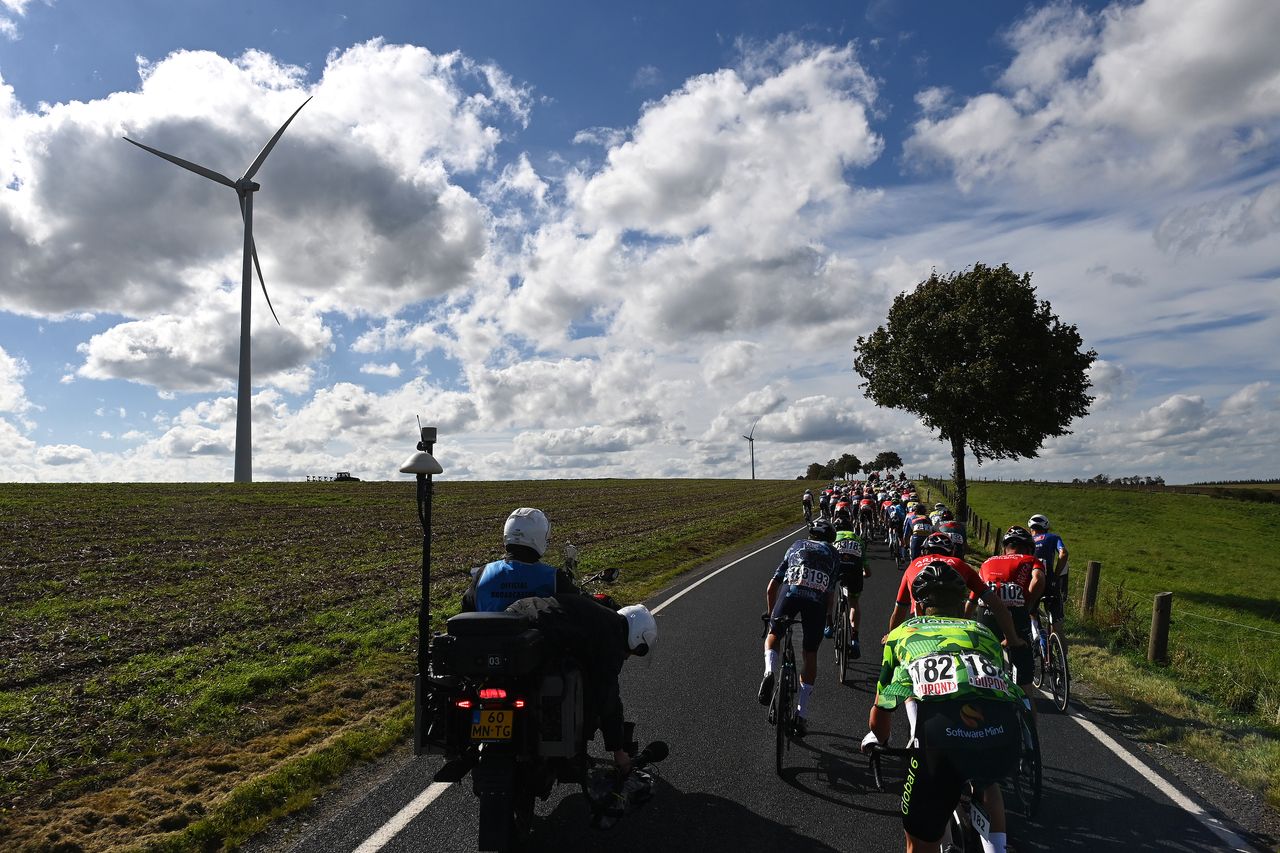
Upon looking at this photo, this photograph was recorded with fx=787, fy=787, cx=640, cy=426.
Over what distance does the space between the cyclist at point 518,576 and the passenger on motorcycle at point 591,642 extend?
0.28 metres

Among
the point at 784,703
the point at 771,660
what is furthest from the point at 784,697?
the point at 771,660

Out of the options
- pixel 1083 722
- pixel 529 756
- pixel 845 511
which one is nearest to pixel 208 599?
pixel 529 756

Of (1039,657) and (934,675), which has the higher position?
(934,675)

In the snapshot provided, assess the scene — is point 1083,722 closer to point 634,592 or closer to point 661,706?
point 661,706

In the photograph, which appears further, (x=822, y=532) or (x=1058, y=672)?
(x=1058, y=672)

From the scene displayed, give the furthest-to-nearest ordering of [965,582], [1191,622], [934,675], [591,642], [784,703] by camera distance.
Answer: [1191,622], [784,703], [965,582], [591,642], [934,675]

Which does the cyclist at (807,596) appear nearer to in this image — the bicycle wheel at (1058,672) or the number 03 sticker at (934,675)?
the bicycle wheel at (1058,672)

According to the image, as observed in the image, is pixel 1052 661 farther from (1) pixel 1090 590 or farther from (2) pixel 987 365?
(2) pixel 987 365

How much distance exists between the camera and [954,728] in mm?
3516

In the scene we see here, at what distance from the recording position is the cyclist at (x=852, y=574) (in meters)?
8.95

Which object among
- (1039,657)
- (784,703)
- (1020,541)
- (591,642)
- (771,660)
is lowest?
(1039,657)

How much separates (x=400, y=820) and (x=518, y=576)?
1.86 metres

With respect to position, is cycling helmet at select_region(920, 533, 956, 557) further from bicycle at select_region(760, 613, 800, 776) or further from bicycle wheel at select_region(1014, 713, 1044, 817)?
bicycle at select_region(760, 613, 800, 776)

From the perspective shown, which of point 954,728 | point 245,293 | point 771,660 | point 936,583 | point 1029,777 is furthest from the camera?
point 245,293
